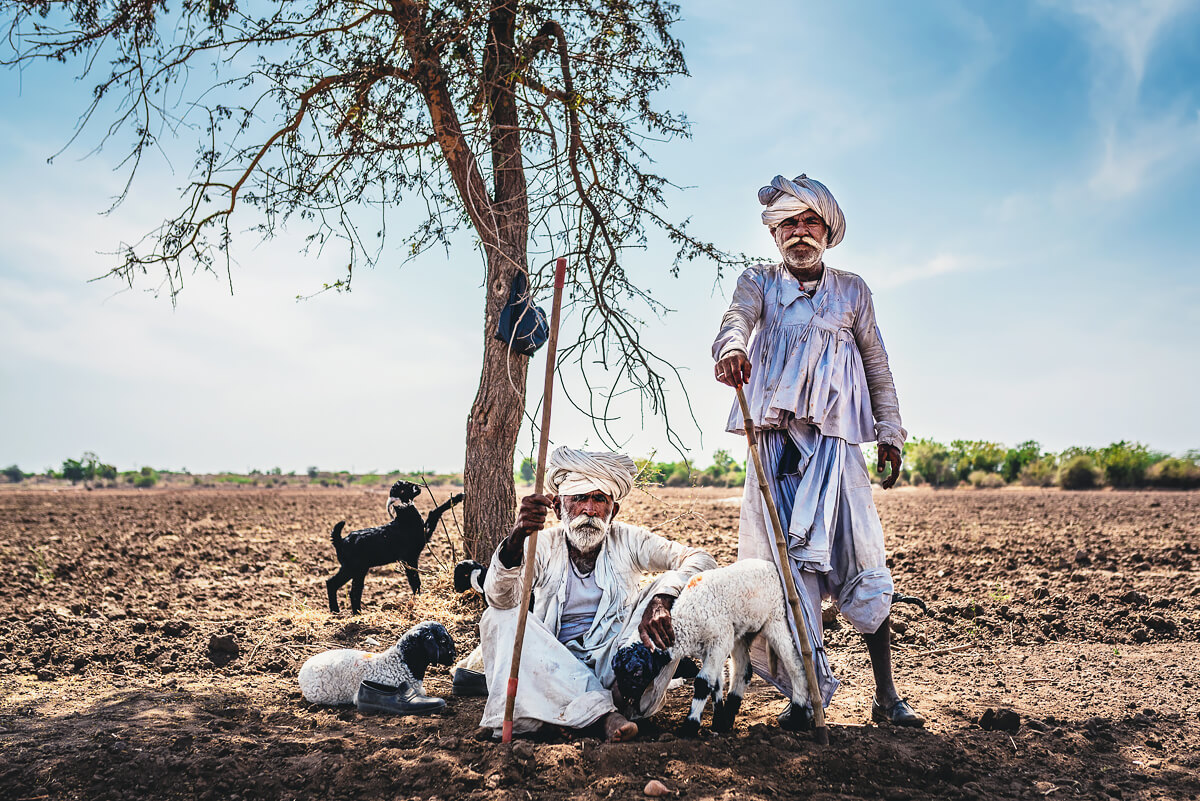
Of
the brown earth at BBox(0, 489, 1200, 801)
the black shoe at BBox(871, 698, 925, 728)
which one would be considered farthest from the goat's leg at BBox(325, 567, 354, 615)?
the black shoe at BBox(871, 698, 925, 728)

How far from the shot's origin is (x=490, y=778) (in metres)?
3.16

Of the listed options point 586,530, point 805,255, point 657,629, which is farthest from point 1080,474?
point 657,629

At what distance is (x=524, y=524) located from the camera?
371 cm

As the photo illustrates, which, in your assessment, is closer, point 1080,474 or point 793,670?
point 793,670

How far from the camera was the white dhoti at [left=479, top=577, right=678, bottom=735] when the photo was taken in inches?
144

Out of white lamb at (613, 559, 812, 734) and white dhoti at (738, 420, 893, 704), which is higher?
white dhoti at (738, 420, 893, 704)

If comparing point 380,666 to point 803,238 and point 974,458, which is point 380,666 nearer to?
point 803,238

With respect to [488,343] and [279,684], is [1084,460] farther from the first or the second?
[279,684]

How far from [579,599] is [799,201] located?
2024 millimetres

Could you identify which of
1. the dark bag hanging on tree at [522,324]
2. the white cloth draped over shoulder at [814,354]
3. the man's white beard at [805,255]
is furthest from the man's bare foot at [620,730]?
the dark bag hanging on tree at [522,324]

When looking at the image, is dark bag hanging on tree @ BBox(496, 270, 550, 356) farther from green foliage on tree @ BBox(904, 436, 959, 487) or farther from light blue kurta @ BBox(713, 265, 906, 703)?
green foliage on tree @ BBox(904, 436, 959, 487)

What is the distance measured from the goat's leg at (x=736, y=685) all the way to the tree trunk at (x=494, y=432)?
9.53ft

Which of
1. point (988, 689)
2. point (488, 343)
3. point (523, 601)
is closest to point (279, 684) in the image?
point (523, 601)

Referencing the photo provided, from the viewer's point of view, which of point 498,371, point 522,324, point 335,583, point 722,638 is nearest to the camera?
A: point 722,638
